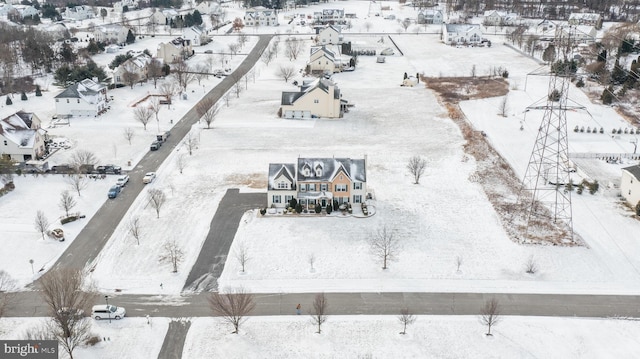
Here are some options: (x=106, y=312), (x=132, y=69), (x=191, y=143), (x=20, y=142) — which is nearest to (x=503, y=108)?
(x=191, y=143)

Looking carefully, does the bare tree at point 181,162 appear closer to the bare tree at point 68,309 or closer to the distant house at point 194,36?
the bare tree at point 68,309

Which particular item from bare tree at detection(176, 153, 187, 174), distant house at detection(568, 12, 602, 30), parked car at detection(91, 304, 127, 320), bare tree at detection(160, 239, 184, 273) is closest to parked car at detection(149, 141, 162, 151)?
bare tree at detection(176, 153, 187, 174)

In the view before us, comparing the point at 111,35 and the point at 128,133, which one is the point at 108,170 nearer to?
the point at 128,133

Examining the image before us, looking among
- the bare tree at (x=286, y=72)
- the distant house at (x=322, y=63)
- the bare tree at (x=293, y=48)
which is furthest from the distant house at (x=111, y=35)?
the distant house at (x=322, y=63)

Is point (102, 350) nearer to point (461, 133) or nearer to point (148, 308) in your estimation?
point (148, 308)

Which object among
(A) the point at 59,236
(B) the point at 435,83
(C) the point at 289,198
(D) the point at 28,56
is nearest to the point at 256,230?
(C) the point at 289,198

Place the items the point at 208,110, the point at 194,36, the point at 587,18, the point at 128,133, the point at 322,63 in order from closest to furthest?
1. the point at 128,133
2. the point at 208,110
3. the point at 322,63
4. the point at 194,36
5. the point at 587,18
